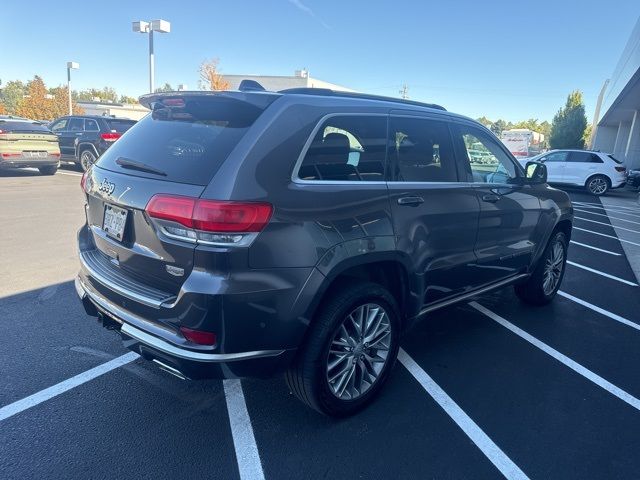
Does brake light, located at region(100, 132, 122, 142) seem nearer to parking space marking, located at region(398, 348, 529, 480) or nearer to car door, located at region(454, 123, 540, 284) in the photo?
car door, located at region(454, 123, 540, 284)

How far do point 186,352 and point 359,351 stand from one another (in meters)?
1.10

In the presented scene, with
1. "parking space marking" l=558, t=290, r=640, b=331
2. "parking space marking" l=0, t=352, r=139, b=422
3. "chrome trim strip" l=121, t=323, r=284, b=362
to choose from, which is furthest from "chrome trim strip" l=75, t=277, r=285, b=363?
"parking space marking" l=558, t=290, r=640, b=331

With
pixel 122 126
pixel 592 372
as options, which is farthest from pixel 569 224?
pixel 122 126

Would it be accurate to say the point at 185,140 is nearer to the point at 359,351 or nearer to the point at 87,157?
the point at 359,351

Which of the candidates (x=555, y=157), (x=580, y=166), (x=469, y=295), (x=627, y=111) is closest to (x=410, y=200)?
(x=469, y=295)

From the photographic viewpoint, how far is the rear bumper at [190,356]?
231cm

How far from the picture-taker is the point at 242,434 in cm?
274

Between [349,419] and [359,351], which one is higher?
[359,351]

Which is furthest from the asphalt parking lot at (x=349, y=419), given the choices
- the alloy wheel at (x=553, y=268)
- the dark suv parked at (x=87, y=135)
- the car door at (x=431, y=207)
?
the dark suv parked at (x=87, y=135)

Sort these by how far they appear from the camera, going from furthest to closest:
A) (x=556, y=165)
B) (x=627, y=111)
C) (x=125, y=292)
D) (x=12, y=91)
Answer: (x=12, y=91), (x=627, y=111), (x=556, y=165), (x=125, y=292)

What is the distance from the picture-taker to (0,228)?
708cm

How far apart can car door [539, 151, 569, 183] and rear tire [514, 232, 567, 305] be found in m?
15.6

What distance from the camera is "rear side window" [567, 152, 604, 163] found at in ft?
60.9

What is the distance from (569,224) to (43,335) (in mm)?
5291
